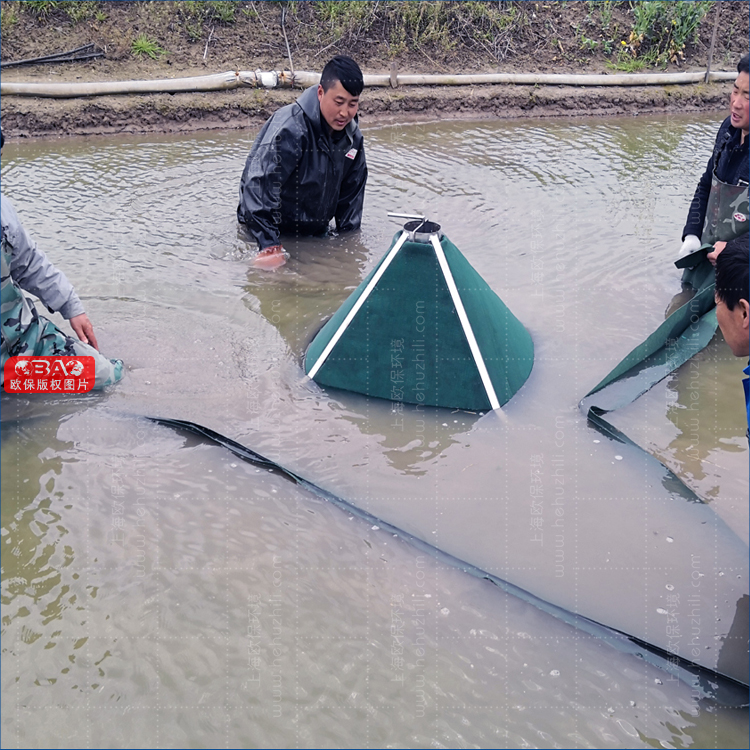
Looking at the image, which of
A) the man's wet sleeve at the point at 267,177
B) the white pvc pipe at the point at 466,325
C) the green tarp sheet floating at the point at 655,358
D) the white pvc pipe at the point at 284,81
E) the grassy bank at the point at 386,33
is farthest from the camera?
the grassy bank at the point at 386,33

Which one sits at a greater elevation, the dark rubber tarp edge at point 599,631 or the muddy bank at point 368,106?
the muddy bank at point 368,106

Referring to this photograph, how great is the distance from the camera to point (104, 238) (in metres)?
4.70

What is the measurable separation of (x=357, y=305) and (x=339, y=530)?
1022mm

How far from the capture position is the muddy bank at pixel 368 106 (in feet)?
21.7

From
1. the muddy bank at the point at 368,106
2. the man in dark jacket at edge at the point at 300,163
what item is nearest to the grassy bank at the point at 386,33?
the muddy bank at the point at 368,106

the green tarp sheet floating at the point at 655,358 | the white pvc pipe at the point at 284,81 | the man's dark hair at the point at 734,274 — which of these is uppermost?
the white pvc pipe at the point at 284,81

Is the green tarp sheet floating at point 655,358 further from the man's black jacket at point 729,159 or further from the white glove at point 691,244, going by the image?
the man's black jacket at point 729,159

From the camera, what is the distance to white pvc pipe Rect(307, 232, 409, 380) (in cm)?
311

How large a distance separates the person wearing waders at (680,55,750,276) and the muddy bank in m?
4.03

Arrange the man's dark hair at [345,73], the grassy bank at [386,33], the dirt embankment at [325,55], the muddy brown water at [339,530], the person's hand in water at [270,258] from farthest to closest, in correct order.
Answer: the grassy bank at [386,33] → the dirt embankment at [325,55] → the person's hand in water at [270,258] → the man's dark hair at [345,73] → the muddy brown water at [339,530]

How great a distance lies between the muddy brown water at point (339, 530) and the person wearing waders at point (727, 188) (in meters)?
0.44

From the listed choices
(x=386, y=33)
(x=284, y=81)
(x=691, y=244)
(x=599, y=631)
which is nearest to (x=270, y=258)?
(x=691, y=244)

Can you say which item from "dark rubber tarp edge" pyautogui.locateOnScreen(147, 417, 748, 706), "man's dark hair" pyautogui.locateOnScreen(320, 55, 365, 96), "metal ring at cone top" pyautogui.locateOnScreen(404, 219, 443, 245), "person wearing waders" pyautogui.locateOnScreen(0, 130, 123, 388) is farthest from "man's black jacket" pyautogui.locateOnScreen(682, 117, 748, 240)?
"person wearing waders" pyautogui.locateOnScreen(0, 130, 123, 388)

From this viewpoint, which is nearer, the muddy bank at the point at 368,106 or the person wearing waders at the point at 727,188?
the person wearing waders at the point at 727,188
